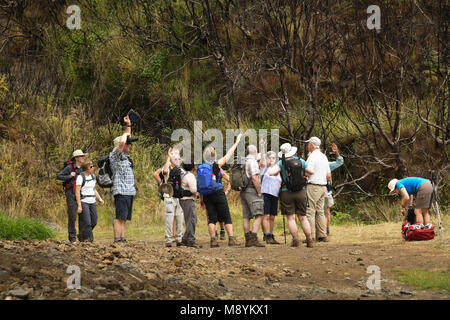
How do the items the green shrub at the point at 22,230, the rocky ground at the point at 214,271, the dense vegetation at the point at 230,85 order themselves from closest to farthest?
the rocky ground at the point at 214,271 → the green shrub at the point at 22,230 → the dense vegetation at the point at 230,85

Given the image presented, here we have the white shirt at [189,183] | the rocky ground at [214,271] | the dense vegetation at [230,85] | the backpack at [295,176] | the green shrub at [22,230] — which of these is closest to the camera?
the rocky ground at [214,271]

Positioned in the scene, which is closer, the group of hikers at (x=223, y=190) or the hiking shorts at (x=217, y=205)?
the group of hikers at (x=223, y=190)

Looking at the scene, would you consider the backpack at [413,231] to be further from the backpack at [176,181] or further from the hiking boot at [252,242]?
the backpack at [176,181]

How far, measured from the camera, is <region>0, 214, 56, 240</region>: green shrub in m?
13.1

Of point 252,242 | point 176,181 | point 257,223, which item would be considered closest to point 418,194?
point 257,223

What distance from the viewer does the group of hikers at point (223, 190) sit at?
11523 mm

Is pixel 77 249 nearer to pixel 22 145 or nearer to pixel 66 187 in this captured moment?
pixel 66 187

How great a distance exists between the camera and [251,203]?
12133mm

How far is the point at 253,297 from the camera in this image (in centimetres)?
724

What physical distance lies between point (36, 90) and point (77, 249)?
48.3 ft

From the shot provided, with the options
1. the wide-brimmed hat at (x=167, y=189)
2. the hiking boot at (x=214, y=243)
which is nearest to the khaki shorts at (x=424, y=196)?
the hiking boot at (x=214, y=243)

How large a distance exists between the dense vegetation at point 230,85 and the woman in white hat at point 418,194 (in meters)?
4.80

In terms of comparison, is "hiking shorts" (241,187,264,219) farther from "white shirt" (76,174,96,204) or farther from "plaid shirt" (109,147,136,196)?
"white shirt" (76,174,96,204)

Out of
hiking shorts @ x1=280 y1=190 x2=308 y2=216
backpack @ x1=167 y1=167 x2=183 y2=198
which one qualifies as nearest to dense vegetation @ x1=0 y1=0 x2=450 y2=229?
hiking shorts @ x1=280 y1=190 x2=308 y2=216
